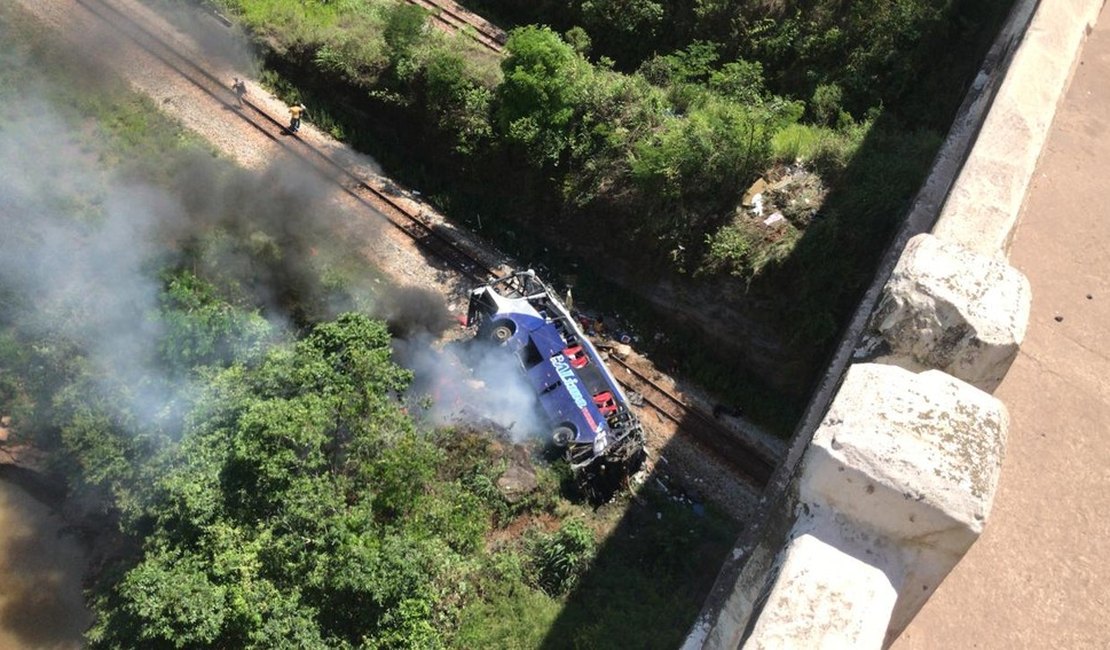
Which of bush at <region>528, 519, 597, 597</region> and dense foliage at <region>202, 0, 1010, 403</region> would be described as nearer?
bush at <region>528, 519, 597, 597</region>

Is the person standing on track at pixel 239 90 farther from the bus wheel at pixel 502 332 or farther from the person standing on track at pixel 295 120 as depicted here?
the bus wheel at pixel 502 332

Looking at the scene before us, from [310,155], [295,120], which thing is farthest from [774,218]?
[295,120]

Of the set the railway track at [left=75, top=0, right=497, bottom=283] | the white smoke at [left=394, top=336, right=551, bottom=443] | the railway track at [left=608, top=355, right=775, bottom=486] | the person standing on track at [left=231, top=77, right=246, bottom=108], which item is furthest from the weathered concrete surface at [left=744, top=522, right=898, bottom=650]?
the person standing on track at [left=231, top=77, right=246, bottom=108]

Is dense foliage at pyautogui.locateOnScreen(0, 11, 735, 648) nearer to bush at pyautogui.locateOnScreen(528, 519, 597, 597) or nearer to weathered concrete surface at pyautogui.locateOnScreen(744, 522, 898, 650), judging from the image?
bush at pyautogui.locateOnScreen(528, 519, 597, 597)

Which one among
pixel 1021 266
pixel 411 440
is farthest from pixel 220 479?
pixel 1021 266

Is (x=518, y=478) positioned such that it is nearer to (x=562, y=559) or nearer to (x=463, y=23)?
(x=562, y=559)

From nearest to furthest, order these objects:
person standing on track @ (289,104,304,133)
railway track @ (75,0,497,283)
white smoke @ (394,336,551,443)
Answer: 1. white smoke @ (394,336,551,443)
2. railway track @ (75,0,497,283)
3. person standing on track @ (289,104,304,133)
